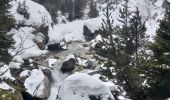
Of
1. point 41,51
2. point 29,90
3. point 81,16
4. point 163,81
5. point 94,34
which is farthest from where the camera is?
point 81,16

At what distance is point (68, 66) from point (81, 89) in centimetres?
1956

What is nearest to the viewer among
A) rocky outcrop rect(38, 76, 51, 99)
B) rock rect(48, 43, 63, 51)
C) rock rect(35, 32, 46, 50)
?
rocky outcrop rect(38, 76, 51, 99)

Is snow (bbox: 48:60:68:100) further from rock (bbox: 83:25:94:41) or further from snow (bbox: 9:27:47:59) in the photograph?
rock (bbox: 83:25:94:41)

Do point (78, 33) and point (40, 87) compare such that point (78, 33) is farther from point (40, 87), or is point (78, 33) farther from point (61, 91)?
point (61, 91)

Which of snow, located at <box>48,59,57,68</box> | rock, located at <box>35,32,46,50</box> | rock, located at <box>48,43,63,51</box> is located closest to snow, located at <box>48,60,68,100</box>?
snow, located at <box>48,59,57,68</box>

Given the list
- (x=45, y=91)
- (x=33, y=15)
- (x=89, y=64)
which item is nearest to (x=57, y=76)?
(x=89, y=64)

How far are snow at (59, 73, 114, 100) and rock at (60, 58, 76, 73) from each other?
18532 mm

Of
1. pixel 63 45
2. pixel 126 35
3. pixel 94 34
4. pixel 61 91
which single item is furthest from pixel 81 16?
pixel 61 91

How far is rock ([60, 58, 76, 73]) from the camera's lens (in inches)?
1416

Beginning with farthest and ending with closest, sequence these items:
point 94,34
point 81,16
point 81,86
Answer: point 81,16, point 94,34, point 81,86

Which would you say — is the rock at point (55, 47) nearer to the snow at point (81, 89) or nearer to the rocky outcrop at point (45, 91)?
the rocky outcrop at point (45, 91)

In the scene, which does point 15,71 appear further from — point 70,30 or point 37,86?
point 70,30

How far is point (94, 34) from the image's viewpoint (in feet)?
175

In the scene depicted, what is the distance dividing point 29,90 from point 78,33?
29933 mm
